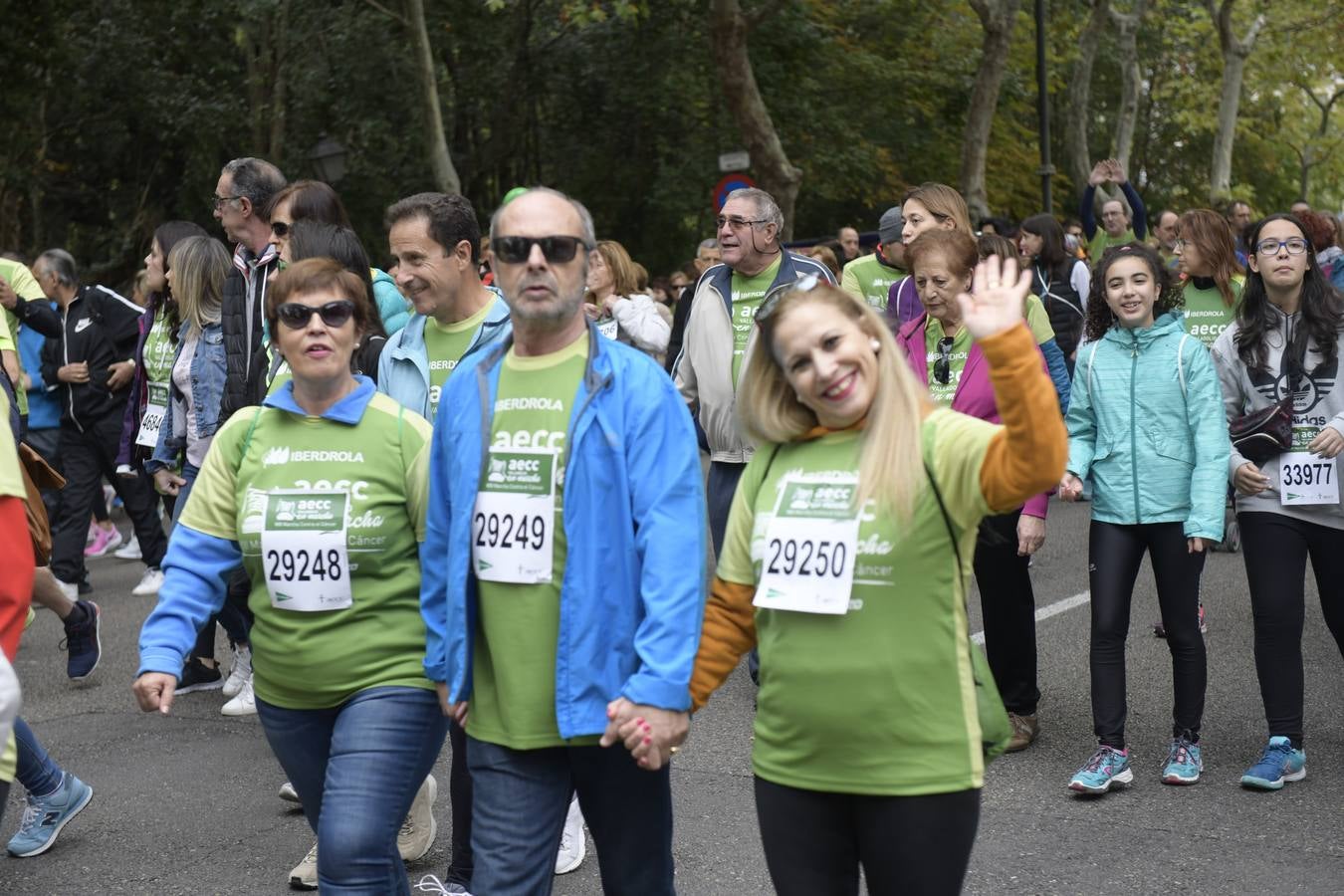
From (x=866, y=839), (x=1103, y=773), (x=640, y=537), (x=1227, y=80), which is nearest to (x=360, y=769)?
(x=640, y=537)

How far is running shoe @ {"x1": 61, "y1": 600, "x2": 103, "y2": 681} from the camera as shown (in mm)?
6562

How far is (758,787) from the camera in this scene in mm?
3307

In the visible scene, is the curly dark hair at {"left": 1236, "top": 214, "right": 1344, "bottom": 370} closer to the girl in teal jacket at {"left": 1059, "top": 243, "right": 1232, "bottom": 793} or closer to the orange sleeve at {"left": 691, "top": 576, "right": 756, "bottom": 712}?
the girl in teal jacket at {"left": 1059, "top": 243, "right": 1232, "bottom": 793}

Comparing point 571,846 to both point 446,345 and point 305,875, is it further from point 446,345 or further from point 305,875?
point 446,345

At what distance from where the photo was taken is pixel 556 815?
352cm

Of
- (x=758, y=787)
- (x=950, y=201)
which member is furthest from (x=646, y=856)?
(x=950, y=201)

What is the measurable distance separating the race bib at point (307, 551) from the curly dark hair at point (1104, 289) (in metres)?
3.23

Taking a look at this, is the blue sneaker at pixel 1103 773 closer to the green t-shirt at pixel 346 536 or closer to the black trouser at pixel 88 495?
the green t-shirt at pixel 346 536

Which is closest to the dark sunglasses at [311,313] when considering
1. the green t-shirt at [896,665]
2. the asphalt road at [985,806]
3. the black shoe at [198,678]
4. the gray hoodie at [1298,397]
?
the green t-shirt at [896,665]

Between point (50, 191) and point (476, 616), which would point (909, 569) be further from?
point (50, 191)

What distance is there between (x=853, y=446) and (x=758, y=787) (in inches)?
27.4

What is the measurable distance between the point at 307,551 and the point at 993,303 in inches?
67.1

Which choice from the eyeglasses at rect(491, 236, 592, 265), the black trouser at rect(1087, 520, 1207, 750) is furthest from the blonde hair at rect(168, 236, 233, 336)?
the eyeglasses at rect(491, 236, 592, 265)

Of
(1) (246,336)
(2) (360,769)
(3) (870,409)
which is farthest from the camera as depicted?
(1) (246,336)
